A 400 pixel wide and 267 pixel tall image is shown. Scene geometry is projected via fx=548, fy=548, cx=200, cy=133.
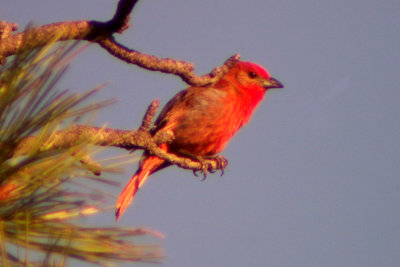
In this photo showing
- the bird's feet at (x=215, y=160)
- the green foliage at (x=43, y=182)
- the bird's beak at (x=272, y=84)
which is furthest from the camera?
the bird's beak at (x=272, y=84)

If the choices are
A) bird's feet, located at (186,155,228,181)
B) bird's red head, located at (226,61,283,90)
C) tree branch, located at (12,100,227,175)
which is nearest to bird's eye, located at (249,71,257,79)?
bird's red head, located at (226,61,283,90)

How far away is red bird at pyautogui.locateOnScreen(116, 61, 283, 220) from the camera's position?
4398 mm

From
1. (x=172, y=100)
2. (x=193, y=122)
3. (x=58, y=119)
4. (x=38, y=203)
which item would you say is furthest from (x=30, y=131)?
(x=172, y=100)

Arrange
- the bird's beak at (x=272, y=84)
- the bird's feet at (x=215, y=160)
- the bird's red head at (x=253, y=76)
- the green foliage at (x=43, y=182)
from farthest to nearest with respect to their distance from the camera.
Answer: the bird's beak at (x=272, y=84) < the bird's red head at (x=253, y=76) < the bird's feet at (x=215, y=160) < the green foliage at (x=43, y=182)

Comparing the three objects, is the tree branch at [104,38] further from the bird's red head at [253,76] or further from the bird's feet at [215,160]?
the bird's red head at [253,76]

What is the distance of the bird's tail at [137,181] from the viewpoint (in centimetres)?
415

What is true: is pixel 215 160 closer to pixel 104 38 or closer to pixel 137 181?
pixel 137 181

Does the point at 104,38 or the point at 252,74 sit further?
the point at 252,74

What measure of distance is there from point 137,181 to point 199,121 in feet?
2.30

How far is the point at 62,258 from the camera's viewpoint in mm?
1680

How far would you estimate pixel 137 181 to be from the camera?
4418 mm

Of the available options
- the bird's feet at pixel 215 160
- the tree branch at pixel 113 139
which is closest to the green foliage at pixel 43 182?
the tree branch at pixel 113 139

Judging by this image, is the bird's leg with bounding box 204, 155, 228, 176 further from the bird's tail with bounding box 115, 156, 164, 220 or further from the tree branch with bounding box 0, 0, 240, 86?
the tree branch with bounding box 0, 0, 240, 86

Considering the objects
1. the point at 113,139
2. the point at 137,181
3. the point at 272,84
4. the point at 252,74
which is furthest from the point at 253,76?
the point at 113,139
